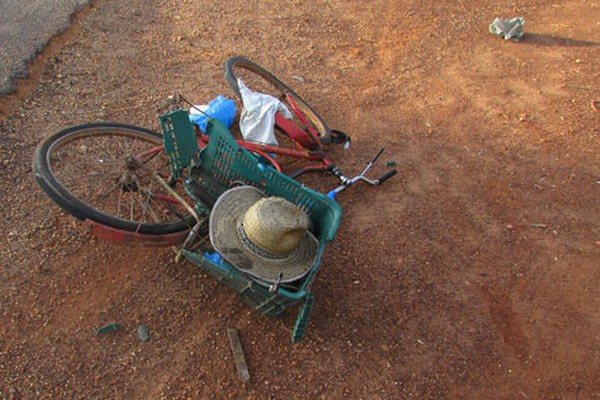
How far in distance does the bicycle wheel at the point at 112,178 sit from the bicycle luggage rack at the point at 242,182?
25 centimetres

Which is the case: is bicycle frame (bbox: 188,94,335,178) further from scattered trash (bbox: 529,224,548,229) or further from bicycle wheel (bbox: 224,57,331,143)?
scattered trash (bbox: 529,224,548,229)

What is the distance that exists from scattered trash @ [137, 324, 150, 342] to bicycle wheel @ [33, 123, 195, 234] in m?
0.61

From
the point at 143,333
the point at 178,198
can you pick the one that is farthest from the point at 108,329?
the point at 178,198

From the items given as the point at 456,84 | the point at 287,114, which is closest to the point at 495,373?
the point at 287,114

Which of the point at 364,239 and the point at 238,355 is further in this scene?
the point at 364,239

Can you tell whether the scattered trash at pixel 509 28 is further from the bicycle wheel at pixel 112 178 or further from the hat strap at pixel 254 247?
the hat strap at pixel 254 247

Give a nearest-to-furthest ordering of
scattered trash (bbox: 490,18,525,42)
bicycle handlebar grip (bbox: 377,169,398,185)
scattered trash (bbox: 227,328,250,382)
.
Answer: scattered trash (bbox: 227,328,250,382) < bicycle handlebar grip (bbox: 377,169,398,185) < scattered trash (bbox: 490,18,525,42)

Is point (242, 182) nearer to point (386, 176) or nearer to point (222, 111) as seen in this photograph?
point (222, 111)

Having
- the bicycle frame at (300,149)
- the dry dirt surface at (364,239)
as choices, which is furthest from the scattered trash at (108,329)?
the bicycle frame at (300,149)

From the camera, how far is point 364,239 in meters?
3.73

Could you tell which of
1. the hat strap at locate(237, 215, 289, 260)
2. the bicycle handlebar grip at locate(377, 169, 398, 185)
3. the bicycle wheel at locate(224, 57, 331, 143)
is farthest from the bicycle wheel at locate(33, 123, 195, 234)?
the bicycle handlebar grip at locate(377, 169, 398, 185)

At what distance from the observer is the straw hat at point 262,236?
8.60ft

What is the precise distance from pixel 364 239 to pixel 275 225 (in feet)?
4.40

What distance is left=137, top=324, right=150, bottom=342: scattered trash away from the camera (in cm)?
286
